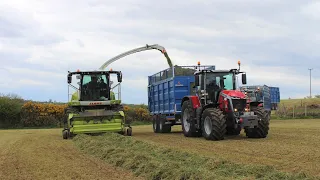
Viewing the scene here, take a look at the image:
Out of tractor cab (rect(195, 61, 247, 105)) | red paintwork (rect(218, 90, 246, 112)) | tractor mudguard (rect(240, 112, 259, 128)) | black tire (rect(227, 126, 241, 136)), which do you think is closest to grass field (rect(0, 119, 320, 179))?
tractor mudguard (rect(240, 112, 259, 128))

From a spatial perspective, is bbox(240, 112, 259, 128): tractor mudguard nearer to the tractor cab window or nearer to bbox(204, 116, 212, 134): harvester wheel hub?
bbox(204, 116, 212, 134): harvester wheel hub

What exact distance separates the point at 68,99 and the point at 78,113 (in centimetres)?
128

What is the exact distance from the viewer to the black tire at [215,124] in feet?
44.0

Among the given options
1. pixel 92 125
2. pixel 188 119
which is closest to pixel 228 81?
pixel 188 119

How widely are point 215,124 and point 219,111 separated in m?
0.51

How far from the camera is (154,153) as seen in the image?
32.4 ft

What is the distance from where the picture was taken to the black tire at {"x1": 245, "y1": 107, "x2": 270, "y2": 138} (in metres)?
13.8

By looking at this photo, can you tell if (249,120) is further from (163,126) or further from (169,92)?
(163,126)

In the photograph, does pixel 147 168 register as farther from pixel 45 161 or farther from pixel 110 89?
pixel 110 89

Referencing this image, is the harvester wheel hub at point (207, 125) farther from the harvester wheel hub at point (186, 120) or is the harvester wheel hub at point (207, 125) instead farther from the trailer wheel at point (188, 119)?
the harvester wheel hub at point (186, 120)

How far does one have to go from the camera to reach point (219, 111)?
1367cm

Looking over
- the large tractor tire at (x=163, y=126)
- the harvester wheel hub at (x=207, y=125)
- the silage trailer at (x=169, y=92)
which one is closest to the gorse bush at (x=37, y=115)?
the silage trailer at (x=169, y=92)

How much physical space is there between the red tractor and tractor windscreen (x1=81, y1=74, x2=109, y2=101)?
3725 mm

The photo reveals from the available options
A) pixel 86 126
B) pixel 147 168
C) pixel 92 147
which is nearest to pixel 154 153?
pixel 147 168
